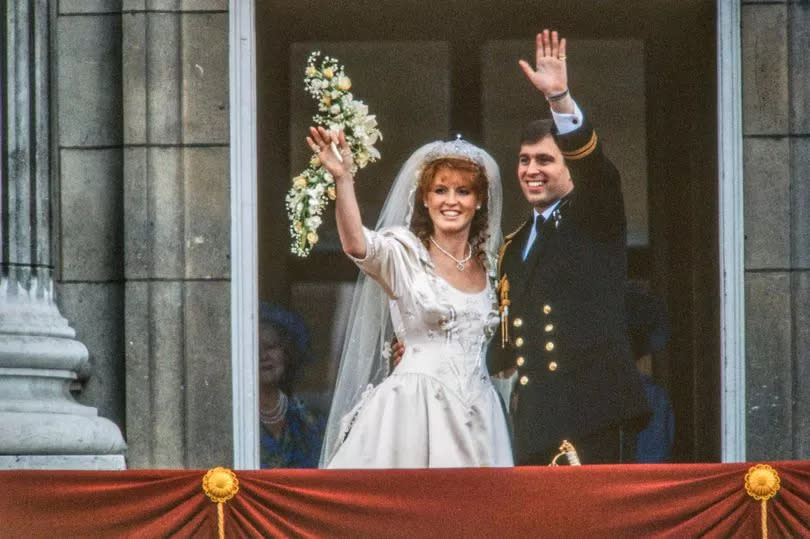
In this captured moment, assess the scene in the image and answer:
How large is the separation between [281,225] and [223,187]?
1.40 ft

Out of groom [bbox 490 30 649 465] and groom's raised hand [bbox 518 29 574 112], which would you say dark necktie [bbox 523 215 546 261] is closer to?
groom [bbox 490 30 649 465]

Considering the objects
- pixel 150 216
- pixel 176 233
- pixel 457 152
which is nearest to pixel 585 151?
pixel 457 152

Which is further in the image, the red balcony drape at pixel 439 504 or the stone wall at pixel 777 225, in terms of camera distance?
the stone wall at pixel 777 225

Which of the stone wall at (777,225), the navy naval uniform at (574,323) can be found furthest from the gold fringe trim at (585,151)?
the stone wall at (777,225)

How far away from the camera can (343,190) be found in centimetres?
1354

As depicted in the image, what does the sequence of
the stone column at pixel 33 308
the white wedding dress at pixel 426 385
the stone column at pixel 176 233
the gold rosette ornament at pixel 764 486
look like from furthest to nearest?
the stone column at pixel 176 233, the white wedding dress at pixel 426 385, the stone column at pixel 33 308, the gold rosette ornament at pixel 764 486

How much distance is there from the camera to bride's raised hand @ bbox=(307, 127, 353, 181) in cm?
1352

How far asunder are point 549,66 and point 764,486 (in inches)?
123

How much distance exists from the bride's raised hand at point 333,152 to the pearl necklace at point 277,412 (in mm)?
1430

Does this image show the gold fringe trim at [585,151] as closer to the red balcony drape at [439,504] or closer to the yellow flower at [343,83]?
the yellow flower at [343,83]

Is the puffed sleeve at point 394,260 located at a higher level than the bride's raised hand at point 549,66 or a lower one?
lower

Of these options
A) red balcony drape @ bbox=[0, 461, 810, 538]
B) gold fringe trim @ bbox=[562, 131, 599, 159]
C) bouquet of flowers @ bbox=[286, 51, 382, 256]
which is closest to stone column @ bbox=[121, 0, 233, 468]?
bouquet of flowers @ bbox=[286, 51, 382, 256]

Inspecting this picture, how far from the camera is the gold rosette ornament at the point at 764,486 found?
40.1 ft

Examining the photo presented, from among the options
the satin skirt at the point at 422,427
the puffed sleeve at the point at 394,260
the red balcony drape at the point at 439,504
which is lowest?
the red balcony drape at the point at 439,504
